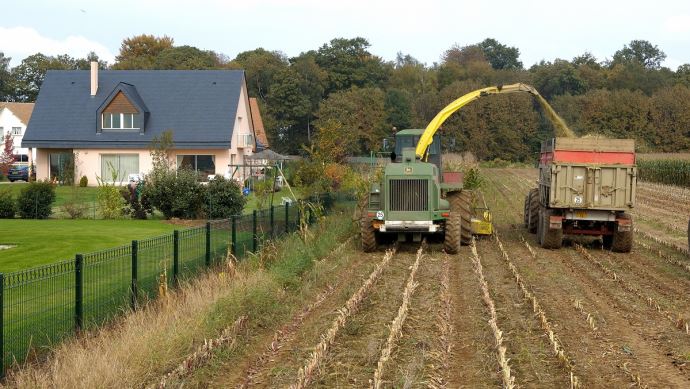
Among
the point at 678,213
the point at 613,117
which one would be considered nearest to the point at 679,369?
the point at 678,213

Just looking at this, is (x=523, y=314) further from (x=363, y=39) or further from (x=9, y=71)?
(x=9, y=71)

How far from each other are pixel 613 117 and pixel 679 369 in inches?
2881

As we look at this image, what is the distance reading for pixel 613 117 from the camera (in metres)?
79.4

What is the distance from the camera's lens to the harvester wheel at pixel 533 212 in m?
25.2

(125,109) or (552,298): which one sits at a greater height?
(125,109)

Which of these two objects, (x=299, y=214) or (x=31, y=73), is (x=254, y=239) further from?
(x=31, y=73)

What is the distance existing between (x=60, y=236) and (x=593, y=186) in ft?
46.8

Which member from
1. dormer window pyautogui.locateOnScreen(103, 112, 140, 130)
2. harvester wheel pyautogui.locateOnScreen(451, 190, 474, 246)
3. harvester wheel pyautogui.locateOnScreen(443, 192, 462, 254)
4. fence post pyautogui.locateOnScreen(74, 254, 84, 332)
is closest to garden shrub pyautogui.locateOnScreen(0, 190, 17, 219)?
harvester wheel pyautogui.locateOnScreen(451, 190, 474, 246)

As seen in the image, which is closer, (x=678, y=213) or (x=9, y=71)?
(x=678, y=213)

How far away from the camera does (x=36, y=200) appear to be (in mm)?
30953

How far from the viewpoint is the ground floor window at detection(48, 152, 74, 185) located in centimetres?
4716

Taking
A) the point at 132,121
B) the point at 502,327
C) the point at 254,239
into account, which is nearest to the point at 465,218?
the point at 254,239

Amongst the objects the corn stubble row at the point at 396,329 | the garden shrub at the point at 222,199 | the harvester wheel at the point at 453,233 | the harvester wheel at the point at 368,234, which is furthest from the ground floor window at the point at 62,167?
the corn stubble row at the point at 396,329

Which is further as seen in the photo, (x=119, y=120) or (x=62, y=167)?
(x=119, y=120)
